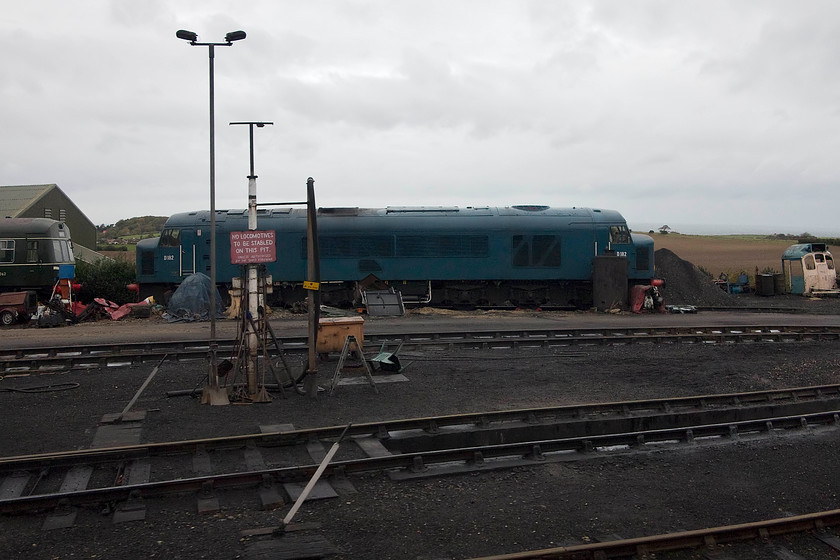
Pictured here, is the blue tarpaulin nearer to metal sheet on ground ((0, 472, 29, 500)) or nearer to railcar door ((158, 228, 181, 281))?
railcar door ((158, 228, 181, 281))

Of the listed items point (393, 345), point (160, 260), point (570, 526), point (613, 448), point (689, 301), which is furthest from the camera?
point (689, 301)

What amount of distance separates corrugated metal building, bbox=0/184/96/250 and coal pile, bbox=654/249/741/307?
3237 centimetres

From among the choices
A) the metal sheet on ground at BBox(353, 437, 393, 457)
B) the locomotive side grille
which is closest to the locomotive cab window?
the locomotive side grille

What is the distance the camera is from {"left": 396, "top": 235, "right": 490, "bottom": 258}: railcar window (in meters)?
27.1

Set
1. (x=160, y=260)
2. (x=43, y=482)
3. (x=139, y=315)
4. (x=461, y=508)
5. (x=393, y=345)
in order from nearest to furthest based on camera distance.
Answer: (x=461, y=508), (x=43, y=482), (x=393, y=345), (x=139, y=315), (x=160, y=260)

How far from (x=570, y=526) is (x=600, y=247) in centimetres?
2196

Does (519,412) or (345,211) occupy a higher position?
(345,211)

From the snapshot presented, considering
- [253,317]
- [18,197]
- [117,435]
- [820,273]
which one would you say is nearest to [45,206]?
[18,197]

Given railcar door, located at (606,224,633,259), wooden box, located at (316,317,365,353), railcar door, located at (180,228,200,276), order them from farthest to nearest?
railcar door, located at (606,224,633,259) < railcar door, located at (180,228,200,276) < wooden box, located at (316,317,365,353)

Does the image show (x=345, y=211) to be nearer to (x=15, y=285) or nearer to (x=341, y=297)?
(x=341, y=297)

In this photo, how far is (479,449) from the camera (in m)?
8.59

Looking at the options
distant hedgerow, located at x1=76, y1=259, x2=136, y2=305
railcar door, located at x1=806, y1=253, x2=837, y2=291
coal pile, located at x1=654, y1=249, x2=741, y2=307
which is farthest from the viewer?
railcar door, located at x1=806, y1=253, x2=837, y2=291

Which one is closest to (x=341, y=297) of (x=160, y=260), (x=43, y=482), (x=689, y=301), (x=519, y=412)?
(x=160, y=260)

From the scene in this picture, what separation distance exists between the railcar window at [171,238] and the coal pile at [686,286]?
20375mm
